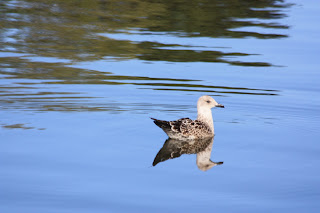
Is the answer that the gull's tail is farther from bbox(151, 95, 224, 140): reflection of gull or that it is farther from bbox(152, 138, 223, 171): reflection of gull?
bbox(152, 138, 223, 171): reflection of gull

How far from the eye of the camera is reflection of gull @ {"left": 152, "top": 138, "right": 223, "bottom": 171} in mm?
10914

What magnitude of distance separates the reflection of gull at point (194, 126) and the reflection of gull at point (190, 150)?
0.14m

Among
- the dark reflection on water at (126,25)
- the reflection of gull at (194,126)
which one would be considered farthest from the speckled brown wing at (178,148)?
the dark reflection on water at (126,25)

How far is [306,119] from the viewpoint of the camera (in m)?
13.8

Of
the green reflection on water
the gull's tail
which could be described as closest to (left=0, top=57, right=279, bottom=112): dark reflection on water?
the green reflection on water

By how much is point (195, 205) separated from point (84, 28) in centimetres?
1642

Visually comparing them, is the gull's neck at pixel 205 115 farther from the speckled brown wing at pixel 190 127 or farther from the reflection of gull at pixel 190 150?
the reflection of gull at pixel 190 150

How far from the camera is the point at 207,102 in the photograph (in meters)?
13.2

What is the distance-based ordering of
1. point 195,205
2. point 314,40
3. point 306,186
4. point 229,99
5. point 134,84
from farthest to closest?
point 314,40 → point 134,84 → point 229,99 → point 306,186 → point 195,205

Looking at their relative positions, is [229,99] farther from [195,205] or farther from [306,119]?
[195,205]

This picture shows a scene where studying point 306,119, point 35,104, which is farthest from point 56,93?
point 306,119

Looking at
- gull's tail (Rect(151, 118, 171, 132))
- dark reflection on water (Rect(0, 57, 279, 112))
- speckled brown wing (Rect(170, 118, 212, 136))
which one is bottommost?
speckled brown wing (Rect(170, 118, 212, 136))

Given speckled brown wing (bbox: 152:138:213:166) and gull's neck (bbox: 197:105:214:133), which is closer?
speckled brown wing (bbox: 152:138:213:166)

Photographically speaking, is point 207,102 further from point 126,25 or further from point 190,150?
point 126,25
